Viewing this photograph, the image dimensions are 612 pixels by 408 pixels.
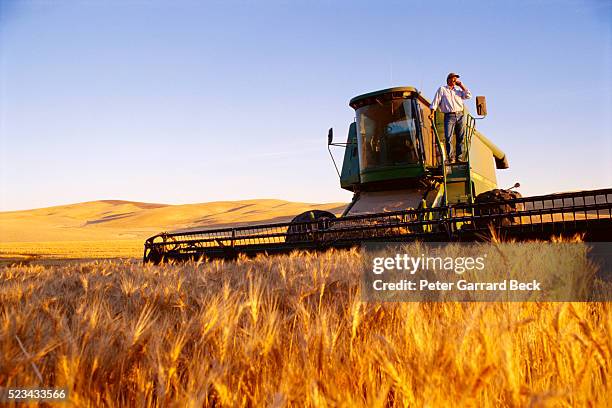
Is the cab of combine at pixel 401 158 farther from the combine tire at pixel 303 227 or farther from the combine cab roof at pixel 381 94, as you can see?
the combine tire at pixel 303 227

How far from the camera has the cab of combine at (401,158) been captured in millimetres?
8094

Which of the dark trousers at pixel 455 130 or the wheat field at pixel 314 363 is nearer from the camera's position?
the wheat field at pixel 314 363

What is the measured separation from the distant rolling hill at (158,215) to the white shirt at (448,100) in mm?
47041

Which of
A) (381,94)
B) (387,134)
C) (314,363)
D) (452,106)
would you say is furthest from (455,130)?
(314,363)

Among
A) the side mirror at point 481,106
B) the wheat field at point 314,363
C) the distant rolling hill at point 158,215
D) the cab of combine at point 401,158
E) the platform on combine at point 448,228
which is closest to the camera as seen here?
the wheat field at point 314,363

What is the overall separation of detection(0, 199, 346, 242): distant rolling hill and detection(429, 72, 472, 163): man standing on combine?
46.9 metres

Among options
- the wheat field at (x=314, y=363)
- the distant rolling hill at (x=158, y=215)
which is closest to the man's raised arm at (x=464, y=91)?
the wheat field at (x=314, y=363)

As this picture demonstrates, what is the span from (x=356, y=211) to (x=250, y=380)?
768 centimetres

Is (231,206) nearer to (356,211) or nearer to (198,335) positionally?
(356,211)

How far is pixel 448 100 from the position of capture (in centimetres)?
748

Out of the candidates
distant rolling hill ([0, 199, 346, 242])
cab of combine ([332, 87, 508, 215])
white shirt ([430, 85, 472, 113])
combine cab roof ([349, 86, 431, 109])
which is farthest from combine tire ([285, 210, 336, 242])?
distant rolling hill ([0, 199, 346, 242])

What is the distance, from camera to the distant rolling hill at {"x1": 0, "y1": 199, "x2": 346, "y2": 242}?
63.3 meters

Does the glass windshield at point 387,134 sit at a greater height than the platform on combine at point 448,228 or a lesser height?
greater

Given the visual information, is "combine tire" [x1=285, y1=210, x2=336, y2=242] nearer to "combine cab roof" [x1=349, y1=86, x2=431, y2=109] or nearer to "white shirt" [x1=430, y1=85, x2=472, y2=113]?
"combine cab roof" [x1=349, y1=86, x2=431, y2=109]
